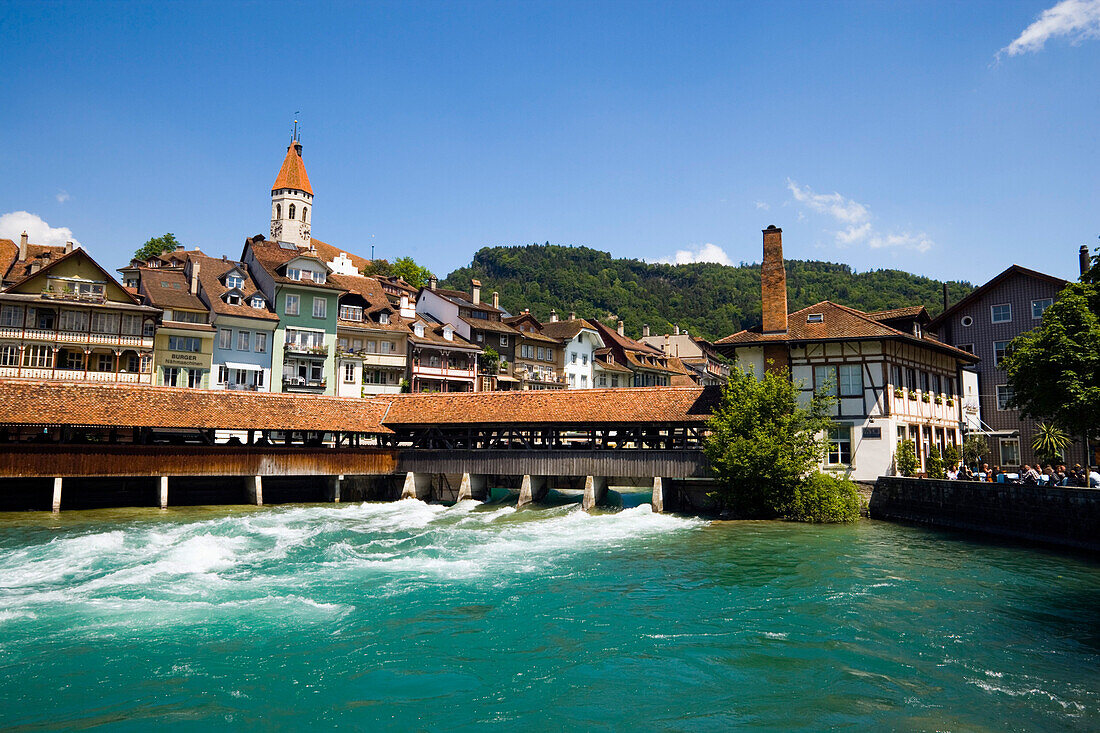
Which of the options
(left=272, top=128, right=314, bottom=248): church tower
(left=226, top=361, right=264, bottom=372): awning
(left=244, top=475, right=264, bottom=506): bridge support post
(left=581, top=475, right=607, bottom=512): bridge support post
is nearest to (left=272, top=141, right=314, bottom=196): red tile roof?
(left=272, top=128, right=314, bottom=248): church tower

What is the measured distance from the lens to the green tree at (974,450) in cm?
3034

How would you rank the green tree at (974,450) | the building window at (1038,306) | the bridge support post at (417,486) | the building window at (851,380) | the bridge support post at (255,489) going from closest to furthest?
the building window at (851,380) → the bridge support post at (255,489) → the green tree at (974,450) → the bridge support post at (417,486) → the building window at (1038,306)

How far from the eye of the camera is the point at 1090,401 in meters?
18.4

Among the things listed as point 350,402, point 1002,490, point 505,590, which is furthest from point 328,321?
point 1002,490

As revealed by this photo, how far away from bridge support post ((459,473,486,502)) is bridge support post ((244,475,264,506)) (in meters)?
8.00

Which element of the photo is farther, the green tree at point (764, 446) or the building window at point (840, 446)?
the building window at point (840, 446)

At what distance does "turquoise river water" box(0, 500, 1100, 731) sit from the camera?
8664mm

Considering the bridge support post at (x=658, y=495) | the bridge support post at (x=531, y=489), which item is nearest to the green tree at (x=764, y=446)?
the bridge support post at (x=658, y=495)

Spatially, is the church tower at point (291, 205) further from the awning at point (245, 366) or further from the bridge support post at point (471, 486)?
the bridge support post at point (471, 486)

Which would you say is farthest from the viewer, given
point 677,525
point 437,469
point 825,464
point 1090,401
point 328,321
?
point 328,321

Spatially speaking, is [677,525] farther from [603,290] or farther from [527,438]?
[603,290]

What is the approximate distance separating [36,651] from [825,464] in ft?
75.6

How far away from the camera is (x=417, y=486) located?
32250 mm

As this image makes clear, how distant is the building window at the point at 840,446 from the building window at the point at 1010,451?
11691mm
